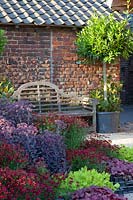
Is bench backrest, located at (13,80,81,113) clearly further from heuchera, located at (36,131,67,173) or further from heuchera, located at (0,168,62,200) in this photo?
heuchera, located at (0,168,62,200)

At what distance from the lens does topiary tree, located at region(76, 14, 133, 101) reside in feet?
33.5

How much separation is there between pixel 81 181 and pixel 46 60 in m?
7.08

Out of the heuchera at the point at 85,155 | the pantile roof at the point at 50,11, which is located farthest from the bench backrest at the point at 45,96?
the heuchera at the point at 85,155

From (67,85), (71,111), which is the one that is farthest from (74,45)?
(71,111)

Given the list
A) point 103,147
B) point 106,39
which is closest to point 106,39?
point 106,39

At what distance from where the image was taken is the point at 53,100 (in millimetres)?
10461

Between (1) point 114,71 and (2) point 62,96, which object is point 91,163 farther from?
(1) point 114,71

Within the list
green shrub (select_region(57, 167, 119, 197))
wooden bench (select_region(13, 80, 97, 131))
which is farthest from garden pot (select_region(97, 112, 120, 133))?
green shrub (select_region(57, 167, 119, 197))

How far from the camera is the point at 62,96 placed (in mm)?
10625

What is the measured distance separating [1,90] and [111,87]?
2.92 meters

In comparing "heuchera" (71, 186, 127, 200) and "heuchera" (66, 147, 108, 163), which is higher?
"heuchera" (66, 147, 108, 163)

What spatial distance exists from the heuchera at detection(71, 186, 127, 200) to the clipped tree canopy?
22.5 ft

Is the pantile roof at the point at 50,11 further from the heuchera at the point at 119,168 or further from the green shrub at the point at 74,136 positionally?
the heuchera at the point at 119,168

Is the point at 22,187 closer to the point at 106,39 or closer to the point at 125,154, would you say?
the point at 125,154
